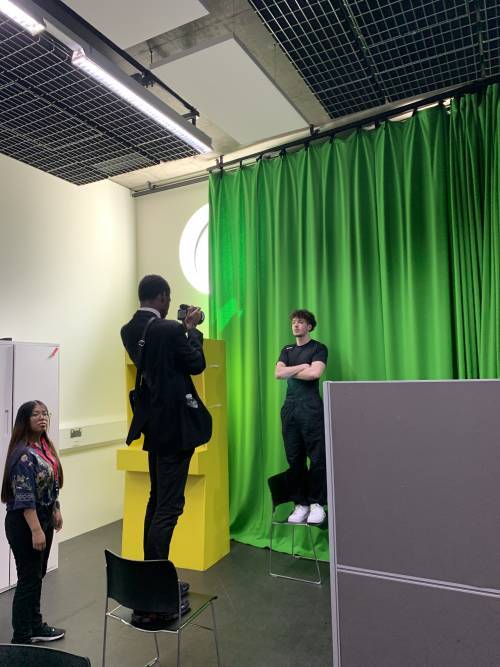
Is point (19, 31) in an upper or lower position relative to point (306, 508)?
upper

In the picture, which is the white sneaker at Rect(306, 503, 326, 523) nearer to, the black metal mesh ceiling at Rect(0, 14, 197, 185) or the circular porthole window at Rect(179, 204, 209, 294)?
the circular porthole window at Rect(179, 204, 209, 294)

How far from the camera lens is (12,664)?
1072 millimetres

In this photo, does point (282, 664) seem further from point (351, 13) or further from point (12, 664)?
point (351, 13)

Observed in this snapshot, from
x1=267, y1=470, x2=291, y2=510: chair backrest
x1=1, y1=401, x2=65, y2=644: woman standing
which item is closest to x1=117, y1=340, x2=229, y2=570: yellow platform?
x1=267, y1=470, x2=291, y2=510: chair backrest

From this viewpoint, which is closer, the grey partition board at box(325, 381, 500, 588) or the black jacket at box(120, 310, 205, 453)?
the grey partition board at box(325, 381, 500, 588)

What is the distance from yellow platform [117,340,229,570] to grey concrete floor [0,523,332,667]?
0.45ft

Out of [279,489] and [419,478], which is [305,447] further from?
[419,478]

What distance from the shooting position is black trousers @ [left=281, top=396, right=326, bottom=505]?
10.8 feet

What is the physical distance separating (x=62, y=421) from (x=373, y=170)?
3215 mm

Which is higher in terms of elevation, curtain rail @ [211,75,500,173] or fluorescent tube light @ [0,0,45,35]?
curtain rail @ [211,75,500,173]

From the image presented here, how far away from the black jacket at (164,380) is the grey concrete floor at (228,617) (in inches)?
40.3

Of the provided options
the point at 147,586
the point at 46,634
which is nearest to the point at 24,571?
the point at 46,634

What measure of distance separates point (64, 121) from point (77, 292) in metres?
1.65

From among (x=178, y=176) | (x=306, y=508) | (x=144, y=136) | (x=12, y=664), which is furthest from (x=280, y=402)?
(x=12, y=664)
